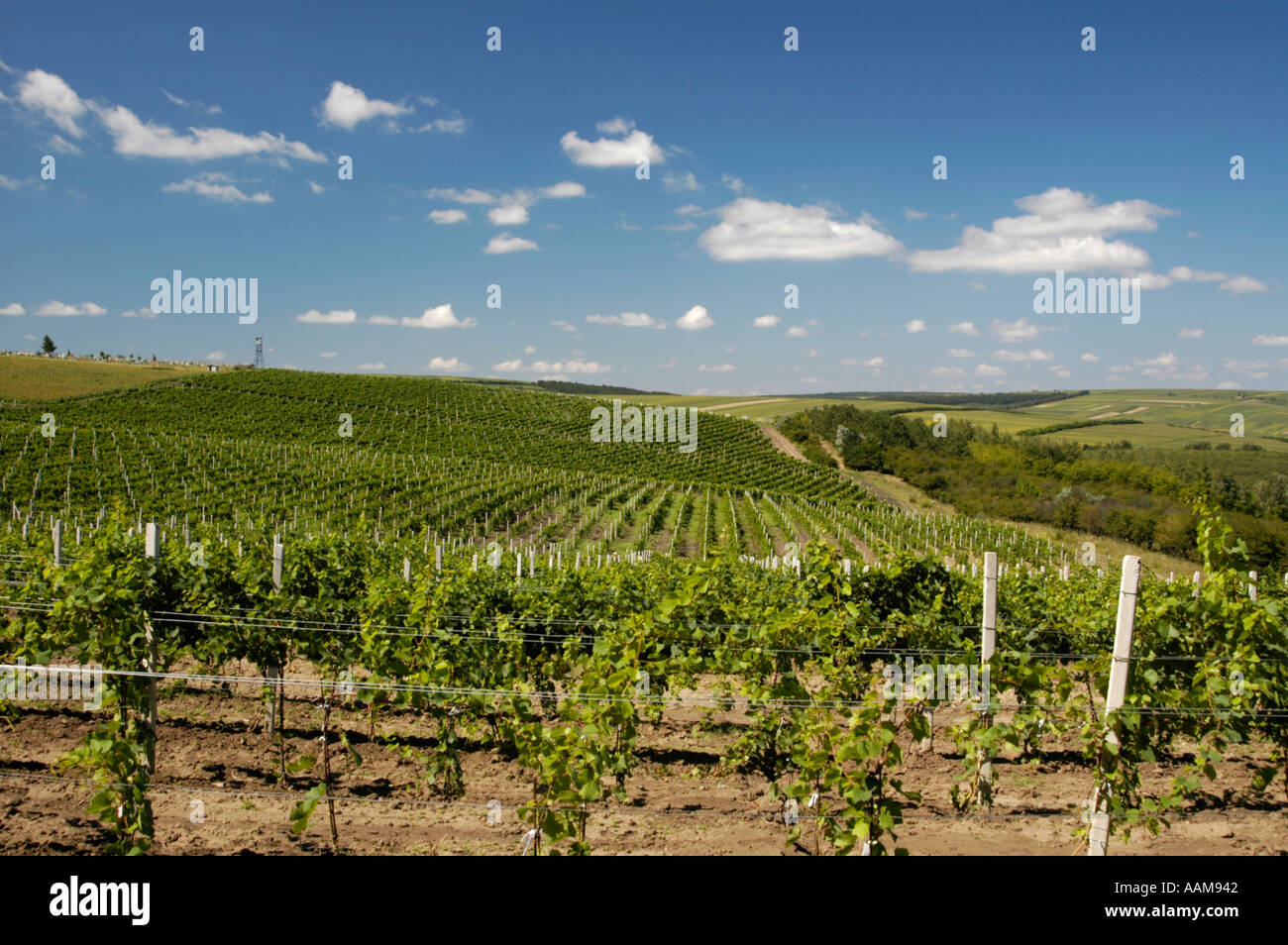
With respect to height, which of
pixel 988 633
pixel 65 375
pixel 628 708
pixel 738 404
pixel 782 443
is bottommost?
pixel 628 708

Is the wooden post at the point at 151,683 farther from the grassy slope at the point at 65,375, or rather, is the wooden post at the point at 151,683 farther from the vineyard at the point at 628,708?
the grassy slope at the point at 65,375

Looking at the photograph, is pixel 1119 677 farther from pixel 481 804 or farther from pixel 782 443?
pixel 782 443

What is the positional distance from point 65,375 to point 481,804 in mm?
73814

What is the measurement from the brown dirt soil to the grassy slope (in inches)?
2312

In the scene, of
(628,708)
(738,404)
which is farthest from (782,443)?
(628,708)

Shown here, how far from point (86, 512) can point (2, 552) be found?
18.6 meters

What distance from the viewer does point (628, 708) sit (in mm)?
4102

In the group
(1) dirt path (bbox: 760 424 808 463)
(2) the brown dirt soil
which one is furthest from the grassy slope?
(2) the brown dirt soil

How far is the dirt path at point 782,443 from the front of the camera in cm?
6275

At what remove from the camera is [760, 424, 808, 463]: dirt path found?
62.8 meters

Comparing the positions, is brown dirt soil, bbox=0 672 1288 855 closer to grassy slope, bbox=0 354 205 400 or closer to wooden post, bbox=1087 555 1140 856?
wooden post, bbox=1087 555 1140 856
